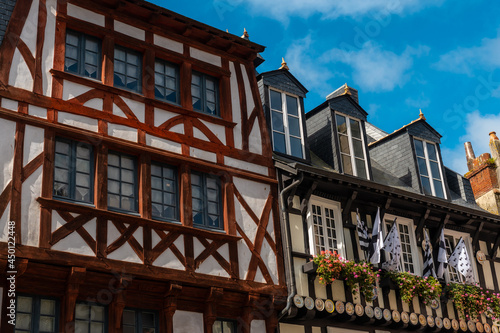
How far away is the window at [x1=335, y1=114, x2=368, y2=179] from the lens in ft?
59.1

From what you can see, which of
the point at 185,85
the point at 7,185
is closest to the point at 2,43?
the point at 7,185

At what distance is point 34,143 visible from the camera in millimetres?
12469

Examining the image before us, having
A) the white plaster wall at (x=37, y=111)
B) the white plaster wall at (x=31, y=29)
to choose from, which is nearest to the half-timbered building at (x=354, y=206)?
the white plaster wall at (x=37, y=111)

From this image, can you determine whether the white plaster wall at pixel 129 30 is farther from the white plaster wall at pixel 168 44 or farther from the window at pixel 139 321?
the window at pixel 139 321

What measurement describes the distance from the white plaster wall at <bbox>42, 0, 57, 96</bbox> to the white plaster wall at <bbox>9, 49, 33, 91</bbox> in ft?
0.89

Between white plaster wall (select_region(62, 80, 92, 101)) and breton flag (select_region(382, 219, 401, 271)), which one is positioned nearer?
white plaster wall (select_region(62, 80, 92, 101))

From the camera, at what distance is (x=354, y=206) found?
16.8m

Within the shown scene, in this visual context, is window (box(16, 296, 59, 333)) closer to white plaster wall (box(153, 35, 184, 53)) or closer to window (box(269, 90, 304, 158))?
white plaster wall (box(153, 35, 184, 53))

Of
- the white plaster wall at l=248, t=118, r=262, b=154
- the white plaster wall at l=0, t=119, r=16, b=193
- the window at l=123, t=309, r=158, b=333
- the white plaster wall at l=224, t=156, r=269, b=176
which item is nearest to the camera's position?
the white plaster wall at l=0, t=119, r=16, b=193

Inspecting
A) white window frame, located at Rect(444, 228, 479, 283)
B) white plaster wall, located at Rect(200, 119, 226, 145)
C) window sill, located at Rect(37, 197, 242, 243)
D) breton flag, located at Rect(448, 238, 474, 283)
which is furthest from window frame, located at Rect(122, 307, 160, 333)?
white window frame, located at Rect(444, 228, 479, 283)

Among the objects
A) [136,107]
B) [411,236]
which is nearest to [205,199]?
[136,107]

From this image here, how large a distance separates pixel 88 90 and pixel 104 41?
1233 mm

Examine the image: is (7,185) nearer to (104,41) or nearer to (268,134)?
(104,41)

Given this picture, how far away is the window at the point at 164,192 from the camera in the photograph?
13.6 meters
